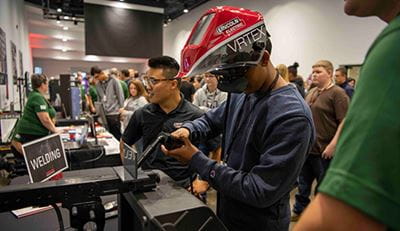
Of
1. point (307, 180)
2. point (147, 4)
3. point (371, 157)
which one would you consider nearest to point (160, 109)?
point (371, 157)

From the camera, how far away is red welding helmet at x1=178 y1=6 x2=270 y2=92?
0.94m

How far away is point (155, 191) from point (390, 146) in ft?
2.28

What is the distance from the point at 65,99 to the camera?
5.61m

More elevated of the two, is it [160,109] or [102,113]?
[160,109]

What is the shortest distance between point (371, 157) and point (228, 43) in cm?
66

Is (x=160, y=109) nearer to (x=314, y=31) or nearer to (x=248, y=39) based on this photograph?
(x=248, y=39)

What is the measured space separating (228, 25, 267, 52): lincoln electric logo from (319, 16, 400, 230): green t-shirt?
0.59 meters

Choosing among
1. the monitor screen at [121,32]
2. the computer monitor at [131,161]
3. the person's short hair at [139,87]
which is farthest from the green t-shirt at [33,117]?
the monitor screen at [121,32]

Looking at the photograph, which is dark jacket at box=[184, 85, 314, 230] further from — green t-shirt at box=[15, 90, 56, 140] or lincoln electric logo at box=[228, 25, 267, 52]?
green t-shirt at box=[15, 90, 56, 140]

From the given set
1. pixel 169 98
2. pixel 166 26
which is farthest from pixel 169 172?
pixel 166 26

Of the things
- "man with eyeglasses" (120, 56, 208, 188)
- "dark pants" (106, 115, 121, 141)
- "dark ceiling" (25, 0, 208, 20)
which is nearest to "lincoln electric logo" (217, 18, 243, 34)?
"man with eyeglasses" (120, 56, 208, 188)

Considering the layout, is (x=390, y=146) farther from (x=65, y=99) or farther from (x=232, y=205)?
(x=65, y=99)

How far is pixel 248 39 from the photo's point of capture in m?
0.95

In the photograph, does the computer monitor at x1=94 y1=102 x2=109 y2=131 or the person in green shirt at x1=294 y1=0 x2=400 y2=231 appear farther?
the computer monitor at x1=94 y1=102 x2=109 y2=131
